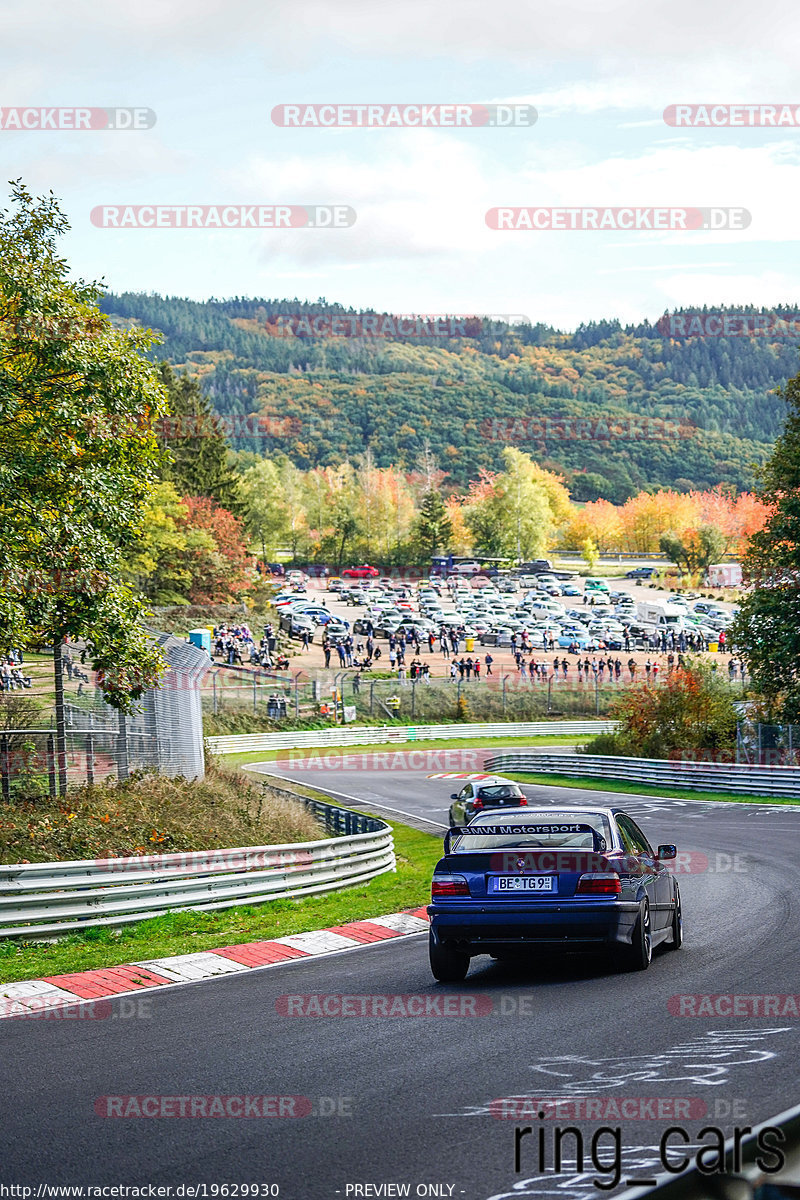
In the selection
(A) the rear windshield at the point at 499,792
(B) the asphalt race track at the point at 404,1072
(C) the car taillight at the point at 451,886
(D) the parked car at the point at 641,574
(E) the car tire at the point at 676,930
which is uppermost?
(D) the parked car at the point at 641,574

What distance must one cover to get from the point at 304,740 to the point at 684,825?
27.9 m

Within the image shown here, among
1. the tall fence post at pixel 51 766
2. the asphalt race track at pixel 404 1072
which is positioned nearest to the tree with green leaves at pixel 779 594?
the tall fence post at pixel 51 766

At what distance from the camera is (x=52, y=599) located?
18.8 m

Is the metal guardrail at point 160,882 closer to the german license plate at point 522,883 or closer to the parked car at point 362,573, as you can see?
the german license plate at point 522,883

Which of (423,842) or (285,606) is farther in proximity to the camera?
(285,606)

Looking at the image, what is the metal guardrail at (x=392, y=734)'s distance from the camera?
5116 cm

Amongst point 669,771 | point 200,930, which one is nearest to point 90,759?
point 200,930

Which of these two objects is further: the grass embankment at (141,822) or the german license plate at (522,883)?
the grass embankment at (141,822)

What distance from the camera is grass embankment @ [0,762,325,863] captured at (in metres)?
15.1

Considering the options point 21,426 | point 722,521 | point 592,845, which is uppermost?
point 722,521

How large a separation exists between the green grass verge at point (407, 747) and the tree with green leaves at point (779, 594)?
58.9 feet

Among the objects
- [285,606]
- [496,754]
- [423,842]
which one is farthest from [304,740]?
[285,606]

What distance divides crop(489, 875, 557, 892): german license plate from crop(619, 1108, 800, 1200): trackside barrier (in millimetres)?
6254

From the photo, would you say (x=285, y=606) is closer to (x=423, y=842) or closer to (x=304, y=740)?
(x=304, y=740)
